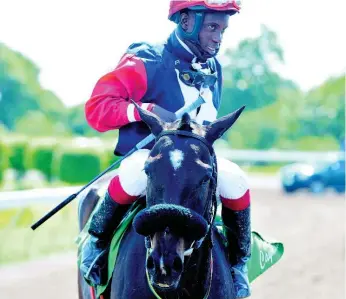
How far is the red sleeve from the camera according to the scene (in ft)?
14.3

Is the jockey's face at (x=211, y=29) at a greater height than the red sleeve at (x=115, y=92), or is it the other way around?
the jockey's face at (x=211, y=29)

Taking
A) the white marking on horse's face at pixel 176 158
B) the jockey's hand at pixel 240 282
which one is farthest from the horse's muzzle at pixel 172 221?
the jockey's hand at pixel 240 282

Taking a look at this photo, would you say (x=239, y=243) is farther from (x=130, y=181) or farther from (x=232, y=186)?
(x=130, y=181)

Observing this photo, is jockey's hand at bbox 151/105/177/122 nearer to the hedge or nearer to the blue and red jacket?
the blue and red jacket

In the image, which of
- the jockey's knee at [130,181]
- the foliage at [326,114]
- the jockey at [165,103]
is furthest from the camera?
the foliage at [326,114]

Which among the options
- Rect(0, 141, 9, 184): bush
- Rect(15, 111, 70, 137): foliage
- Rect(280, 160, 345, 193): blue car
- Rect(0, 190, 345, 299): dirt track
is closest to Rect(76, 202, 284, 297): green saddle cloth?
Rect(0, 190, 345, 299): dirt track

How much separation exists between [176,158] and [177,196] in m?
0.18

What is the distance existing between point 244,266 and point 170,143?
3.57 ft

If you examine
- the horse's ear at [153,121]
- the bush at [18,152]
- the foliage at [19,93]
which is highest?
the horse's ear at [153,121]

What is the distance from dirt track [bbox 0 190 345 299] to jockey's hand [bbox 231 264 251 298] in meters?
3.63

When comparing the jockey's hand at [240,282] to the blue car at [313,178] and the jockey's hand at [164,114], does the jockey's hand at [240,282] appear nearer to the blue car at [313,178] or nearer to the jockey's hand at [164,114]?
the jockey's hand at [164,114]

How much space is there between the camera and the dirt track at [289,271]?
813 centimetres

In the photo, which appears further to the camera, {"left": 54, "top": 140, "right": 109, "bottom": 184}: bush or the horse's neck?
{"left": 54, "top": 140, "right": 109, "bottom": 184}: bush

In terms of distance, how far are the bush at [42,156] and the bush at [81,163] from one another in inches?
108
